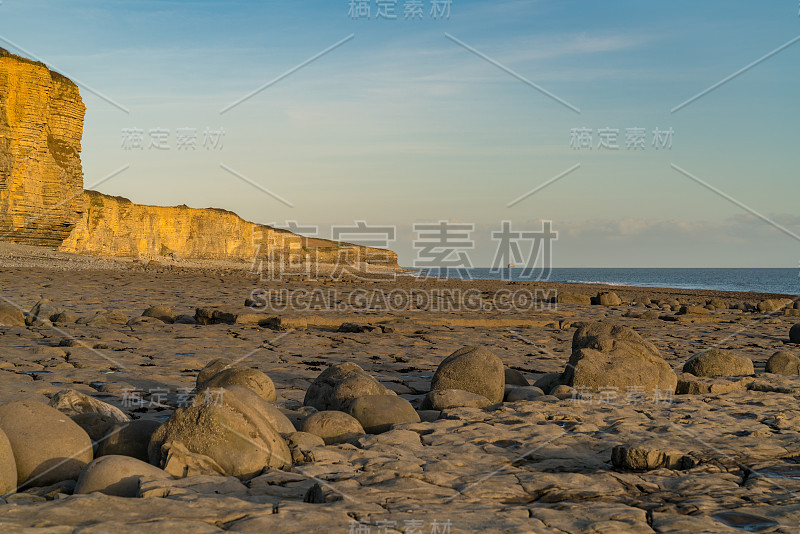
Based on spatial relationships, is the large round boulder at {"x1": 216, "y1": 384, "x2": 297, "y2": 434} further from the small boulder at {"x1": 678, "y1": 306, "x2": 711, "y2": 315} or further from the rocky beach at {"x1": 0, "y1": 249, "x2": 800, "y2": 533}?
the small boulder at {"x1": 678, "y1": 306, "x2": 711, "y2": 315}

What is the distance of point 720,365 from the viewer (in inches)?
277

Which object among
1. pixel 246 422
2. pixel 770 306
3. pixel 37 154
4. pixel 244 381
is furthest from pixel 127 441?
pixel 37 154

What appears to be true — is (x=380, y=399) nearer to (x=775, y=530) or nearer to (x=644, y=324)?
(x=775, y=530)

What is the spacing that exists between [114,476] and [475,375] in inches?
134

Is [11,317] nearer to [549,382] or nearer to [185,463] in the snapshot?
[185,463]

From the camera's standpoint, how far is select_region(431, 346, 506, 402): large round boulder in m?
5.73

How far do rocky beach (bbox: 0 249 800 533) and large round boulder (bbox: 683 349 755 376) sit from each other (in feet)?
0.07

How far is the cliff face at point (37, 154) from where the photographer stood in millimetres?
26219

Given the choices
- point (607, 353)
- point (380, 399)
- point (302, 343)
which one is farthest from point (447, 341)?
point (380, 399)

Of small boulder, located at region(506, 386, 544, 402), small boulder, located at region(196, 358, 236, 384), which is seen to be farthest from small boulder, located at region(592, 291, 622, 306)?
small boulder, located at region(196, 358, 236, 384)

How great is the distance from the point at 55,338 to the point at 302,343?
326cm

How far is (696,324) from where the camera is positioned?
548 inches

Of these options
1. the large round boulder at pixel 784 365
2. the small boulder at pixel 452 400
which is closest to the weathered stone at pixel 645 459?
the small boulder at pixel 452 400

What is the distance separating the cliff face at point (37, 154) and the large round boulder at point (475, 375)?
2636 centimetres
